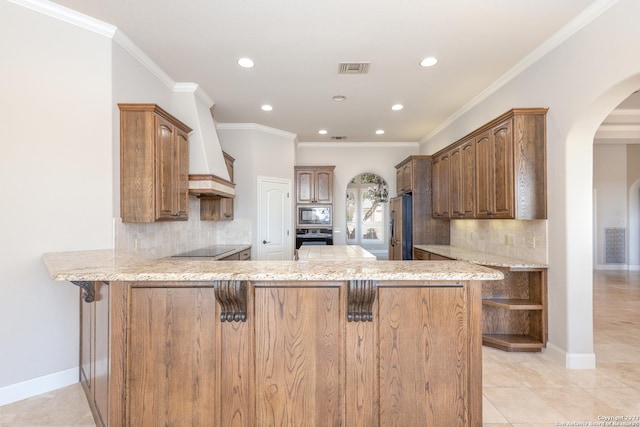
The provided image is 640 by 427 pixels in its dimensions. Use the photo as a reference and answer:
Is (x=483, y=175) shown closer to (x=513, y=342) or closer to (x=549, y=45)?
(x=549, y=45)

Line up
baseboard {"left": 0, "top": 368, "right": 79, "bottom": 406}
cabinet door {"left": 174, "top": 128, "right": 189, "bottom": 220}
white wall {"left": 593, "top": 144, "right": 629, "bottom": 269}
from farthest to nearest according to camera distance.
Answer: white wall {"left": 593, "top": 144, "right": 629, "bottom": 269}
cabinet door {"left": 174, "top": 128, "right": 189, "bottom": 220}
baseboard {"left": 0, "top": 368, "right": 79, "bottom": 406}

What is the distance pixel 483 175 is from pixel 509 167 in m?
0.48

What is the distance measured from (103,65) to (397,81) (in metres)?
2.99

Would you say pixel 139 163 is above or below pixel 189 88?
below

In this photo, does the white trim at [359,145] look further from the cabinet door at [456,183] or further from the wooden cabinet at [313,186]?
the cabinet door at [456,183]

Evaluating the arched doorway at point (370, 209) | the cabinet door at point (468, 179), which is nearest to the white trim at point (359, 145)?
the arched doorway at point (370, 209)

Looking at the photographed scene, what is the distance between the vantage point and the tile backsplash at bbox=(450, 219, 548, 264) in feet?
10.2

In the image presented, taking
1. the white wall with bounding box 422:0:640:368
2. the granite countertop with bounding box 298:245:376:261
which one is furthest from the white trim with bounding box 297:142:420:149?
the white wall with bounding box 422:0:640:368

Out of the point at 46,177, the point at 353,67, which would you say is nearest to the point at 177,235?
the point at 46,177

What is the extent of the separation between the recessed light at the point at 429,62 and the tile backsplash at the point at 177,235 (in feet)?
10.9

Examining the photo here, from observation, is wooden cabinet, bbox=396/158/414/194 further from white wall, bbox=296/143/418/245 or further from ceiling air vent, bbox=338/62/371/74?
ceiling air vent, bbox=338/62/371/74

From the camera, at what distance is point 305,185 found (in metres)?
6.40

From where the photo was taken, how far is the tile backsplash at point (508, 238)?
3115 millimetres

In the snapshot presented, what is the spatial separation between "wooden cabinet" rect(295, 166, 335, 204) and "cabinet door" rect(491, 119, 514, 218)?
3.48m
